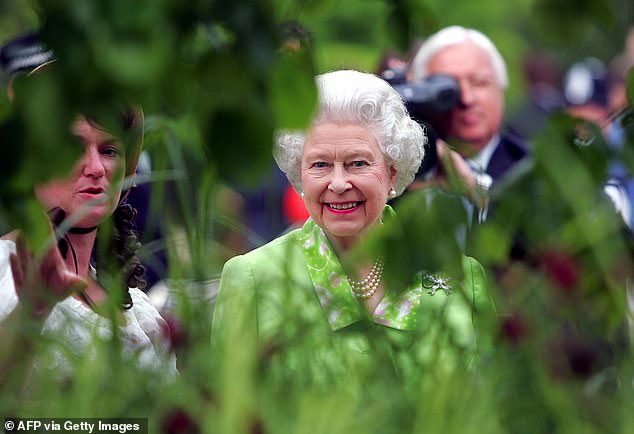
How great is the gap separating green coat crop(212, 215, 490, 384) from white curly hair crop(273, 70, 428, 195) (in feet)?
1.36

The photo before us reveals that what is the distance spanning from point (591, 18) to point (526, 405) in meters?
0.60

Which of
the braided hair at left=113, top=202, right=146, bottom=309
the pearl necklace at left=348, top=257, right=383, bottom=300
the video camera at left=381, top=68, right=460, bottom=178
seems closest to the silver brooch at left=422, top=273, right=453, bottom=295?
the pearl necklace at left=348, top=257, right=383, bottom=300

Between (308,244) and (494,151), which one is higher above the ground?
(494,151)

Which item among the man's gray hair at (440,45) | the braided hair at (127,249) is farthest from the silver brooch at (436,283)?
the man's gray hair at (440,45)

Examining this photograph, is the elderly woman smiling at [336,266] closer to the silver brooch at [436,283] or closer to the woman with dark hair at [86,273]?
the silver brooch at [436,283]

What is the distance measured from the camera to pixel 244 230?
2975mm

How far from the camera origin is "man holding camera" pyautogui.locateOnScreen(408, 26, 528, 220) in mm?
4363

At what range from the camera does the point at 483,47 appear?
15.7 feet

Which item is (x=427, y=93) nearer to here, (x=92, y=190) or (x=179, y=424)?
(x=92, y=190)

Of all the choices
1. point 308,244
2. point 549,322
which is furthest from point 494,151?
point 549,322

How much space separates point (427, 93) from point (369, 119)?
1338 millimetres

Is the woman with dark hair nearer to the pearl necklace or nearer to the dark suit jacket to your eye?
the pearl necklace

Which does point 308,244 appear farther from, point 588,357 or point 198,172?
point 588,357

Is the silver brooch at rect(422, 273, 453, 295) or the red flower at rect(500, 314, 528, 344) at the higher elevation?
the silver brooch at rect(422, 273, 453, 295)
